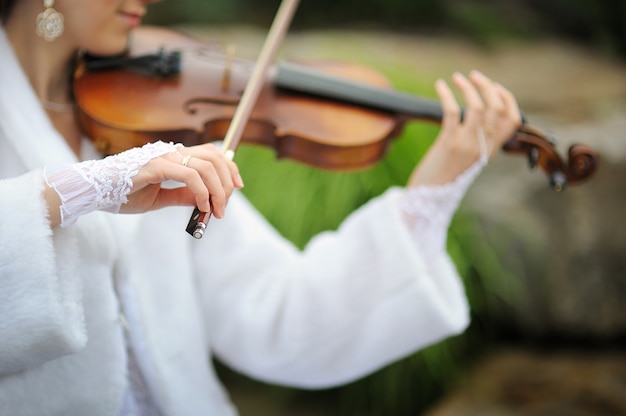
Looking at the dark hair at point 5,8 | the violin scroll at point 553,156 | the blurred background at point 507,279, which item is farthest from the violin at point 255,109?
the blurred background at point 507,279

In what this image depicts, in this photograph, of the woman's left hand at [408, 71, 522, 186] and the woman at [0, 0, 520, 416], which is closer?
the woman at [0, 0, 520, 416]

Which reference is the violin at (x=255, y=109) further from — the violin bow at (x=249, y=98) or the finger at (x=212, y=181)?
the finger at (x=212, y=181)

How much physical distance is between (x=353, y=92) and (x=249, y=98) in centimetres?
21

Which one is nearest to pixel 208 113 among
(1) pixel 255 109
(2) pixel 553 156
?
(1) pixel 255 109

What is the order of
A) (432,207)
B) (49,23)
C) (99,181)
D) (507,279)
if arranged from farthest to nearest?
(507,279) < (432,207) < (49,23) < (99,181)

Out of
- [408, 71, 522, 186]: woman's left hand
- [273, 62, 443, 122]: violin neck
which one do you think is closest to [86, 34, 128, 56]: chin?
[273, 62, 443, 122]: violin neck

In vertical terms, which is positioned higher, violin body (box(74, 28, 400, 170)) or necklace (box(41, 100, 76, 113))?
violin body (box(74, 28, 400, 170))

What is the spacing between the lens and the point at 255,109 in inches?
37.6

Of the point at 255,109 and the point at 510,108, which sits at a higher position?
the point at 510,108

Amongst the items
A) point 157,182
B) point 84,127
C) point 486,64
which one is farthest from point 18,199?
point 486,64

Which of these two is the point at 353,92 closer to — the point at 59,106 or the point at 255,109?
the point at 255,109

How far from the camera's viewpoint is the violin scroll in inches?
37.0

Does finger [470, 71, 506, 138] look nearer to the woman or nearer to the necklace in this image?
the woman

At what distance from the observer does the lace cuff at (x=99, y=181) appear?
62 cm
